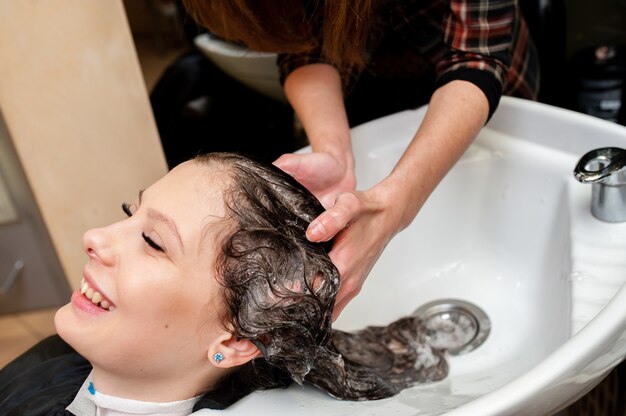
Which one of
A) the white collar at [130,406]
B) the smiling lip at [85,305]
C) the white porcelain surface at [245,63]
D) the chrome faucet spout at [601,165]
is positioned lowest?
the white collar at [130,406]

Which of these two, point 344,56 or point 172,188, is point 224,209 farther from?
point 344,56

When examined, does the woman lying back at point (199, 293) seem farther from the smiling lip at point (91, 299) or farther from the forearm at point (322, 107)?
the forearm at point (322, 107)

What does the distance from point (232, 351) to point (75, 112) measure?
556mm

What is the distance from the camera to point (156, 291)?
32.9 inches

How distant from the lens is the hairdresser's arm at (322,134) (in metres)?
1.07

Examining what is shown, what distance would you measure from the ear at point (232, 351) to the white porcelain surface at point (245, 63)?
714 mm

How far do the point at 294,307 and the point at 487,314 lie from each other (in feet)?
1.54

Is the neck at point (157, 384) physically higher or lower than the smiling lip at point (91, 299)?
lower

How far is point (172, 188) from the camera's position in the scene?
2.93 ft

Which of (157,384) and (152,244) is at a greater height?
(152,244)

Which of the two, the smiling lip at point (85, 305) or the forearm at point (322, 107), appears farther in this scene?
the forearm at point (322, 107)

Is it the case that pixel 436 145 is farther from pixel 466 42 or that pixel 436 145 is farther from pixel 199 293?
pixel 199 293

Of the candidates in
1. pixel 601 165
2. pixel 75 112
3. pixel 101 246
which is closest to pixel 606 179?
pixel 601 165

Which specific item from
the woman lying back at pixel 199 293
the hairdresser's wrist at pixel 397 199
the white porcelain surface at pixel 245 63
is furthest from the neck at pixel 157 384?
the white porcelain surface at pixel 245 63
